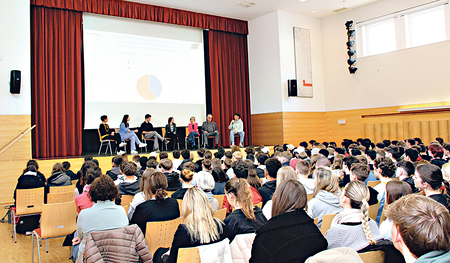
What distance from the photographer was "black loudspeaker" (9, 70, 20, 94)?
23.9ft

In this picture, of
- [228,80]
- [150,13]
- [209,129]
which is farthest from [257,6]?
[209,129]

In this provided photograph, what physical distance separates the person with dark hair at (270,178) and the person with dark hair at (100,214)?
127 cm

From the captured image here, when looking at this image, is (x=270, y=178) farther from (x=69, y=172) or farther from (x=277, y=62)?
(x=277, y=62)

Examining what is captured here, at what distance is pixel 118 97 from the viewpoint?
9.25m

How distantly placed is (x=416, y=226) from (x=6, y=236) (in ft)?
15.5

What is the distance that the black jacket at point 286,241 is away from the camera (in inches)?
57.7

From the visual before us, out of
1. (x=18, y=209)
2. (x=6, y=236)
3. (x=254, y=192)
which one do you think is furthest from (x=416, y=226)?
(x=6, y=236)

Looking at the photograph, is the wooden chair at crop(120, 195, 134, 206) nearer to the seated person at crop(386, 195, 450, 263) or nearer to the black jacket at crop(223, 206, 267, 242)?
the black jacket at crop(223, 206, 267, 242)

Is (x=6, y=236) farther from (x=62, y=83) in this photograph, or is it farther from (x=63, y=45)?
(x=63, y=45)

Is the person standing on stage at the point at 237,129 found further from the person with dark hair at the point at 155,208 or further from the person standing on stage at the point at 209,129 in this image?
the person with dark hair at the point at 155,208

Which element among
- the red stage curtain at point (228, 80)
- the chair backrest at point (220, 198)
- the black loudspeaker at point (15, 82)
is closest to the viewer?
the chair backrest at point (220, 198)

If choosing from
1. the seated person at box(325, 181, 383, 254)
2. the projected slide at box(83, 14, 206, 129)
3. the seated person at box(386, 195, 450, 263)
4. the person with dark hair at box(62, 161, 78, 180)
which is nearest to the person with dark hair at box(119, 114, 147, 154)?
the projected slide at box(83, 14, 206, 129)

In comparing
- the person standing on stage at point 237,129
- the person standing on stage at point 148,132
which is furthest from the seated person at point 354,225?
the person standing on stage at point 237,129

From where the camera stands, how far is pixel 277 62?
10758 mm
